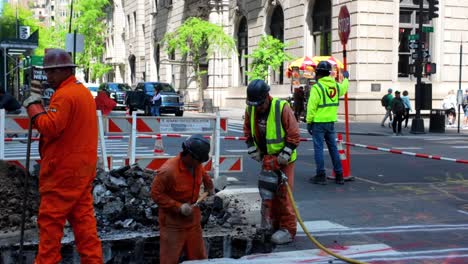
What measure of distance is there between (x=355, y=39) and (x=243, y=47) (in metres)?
14.0

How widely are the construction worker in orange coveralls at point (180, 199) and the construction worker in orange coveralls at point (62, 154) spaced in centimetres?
64

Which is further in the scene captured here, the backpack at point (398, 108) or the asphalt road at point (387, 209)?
the backpack at point (398, 108)

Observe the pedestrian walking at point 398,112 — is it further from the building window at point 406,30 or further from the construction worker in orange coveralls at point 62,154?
the construction worker in orange coveralls at point 62,154

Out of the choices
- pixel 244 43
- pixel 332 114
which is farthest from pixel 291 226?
pixel 244 43

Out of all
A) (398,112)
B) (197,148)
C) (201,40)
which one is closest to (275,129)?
(197,148)

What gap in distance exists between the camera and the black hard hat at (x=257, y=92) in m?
5.73

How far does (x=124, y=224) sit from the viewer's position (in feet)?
21.1

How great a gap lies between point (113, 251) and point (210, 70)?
36126mm

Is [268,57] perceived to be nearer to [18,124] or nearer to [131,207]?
[18,124]

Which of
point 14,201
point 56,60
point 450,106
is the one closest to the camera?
point 56,60

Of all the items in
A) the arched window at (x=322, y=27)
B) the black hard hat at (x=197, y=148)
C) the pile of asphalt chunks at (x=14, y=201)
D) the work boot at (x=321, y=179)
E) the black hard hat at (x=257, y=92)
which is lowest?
the work boot at (x=321, y=179)

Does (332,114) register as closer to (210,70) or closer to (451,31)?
(451,31)

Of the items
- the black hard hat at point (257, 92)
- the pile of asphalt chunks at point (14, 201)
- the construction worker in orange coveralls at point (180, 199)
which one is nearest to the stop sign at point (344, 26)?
the black hard hat at point (257, 92)

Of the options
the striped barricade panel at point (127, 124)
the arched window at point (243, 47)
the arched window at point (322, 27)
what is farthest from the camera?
the arched window at point (243, 47)
